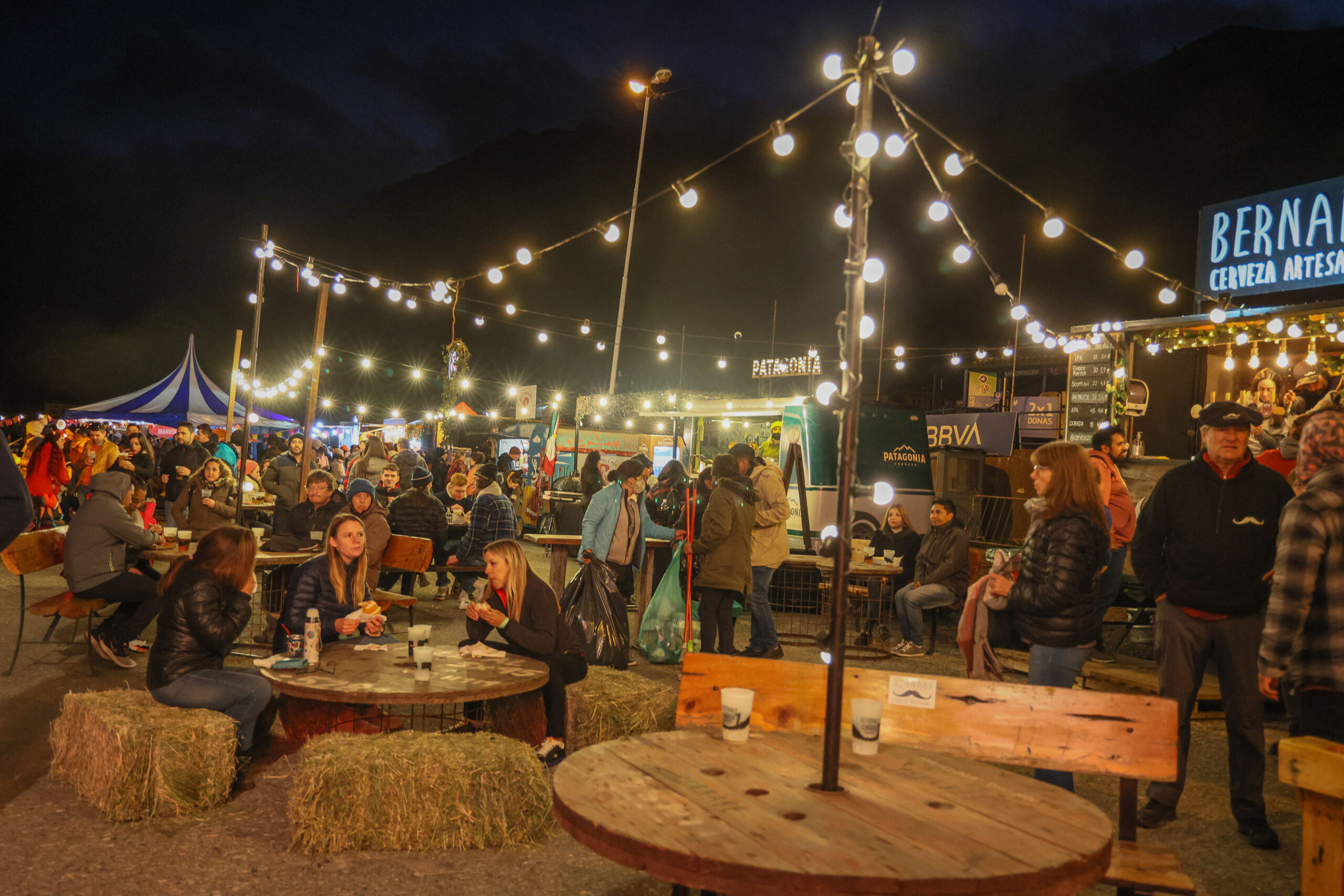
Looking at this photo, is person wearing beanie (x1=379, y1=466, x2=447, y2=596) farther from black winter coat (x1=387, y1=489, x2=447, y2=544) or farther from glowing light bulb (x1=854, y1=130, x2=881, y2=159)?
glowing light bulb (x1=854, y1=130, x2=881, y2=159)

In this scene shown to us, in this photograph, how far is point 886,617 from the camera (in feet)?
30.9

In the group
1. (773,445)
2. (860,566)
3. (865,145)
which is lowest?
(860,566)

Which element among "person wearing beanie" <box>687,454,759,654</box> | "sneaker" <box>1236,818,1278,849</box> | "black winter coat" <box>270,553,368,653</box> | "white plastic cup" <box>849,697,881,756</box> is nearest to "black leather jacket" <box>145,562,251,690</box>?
"black winter coat" <box>270,553,368,653</box>

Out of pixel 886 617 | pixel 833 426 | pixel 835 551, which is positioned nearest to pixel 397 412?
pixel 833 426

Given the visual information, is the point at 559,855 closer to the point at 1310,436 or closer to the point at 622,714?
the point at 622,714

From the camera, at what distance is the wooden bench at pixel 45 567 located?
619 cm

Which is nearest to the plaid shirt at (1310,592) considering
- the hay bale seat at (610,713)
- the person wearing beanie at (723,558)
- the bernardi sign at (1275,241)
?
the hay bale seat at (610,713)

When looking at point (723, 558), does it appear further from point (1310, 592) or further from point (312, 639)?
point (1310, 592)

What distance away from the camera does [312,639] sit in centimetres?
431

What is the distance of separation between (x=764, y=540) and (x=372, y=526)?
11.2 feet

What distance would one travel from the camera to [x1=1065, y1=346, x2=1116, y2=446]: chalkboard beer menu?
14953mm

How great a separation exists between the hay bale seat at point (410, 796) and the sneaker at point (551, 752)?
835 mm

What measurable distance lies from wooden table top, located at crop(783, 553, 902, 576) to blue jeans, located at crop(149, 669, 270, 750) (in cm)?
480

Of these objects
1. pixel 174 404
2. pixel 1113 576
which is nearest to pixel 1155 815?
pixel 1113 576
